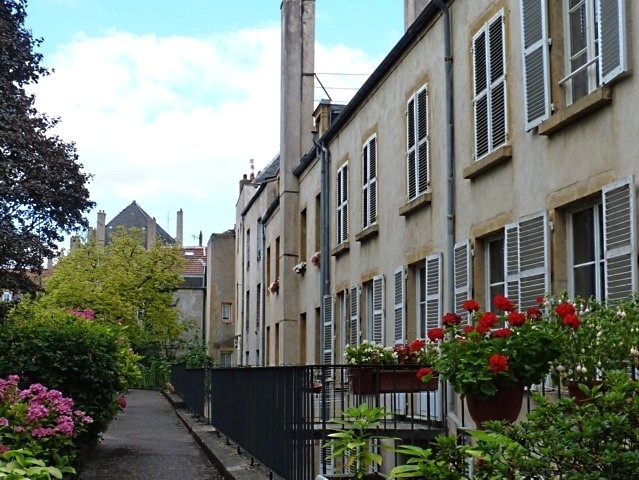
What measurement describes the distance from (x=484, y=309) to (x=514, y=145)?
6.29ft

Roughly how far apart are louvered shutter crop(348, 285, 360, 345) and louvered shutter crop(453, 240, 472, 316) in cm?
486

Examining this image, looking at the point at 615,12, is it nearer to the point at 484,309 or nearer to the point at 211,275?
the point at 484,309

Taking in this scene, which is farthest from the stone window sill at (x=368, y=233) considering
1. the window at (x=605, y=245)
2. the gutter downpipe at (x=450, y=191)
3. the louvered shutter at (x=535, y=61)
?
the window at (x=605, y=245)

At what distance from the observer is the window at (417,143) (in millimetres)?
12203

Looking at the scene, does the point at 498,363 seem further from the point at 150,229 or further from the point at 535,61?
the point at 150,229

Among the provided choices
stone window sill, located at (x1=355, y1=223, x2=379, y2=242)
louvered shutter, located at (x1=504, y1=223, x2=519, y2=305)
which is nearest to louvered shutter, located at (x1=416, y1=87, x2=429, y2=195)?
stone window sill, located at (x1=355, y1=223, x2=379, y2=242)

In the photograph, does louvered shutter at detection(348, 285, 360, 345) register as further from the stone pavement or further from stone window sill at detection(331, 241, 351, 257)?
the stone pavement

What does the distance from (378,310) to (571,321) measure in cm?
863

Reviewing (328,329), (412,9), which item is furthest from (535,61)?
(328,329)

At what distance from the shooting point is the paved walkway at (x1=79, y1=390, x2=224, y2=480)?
1180cm

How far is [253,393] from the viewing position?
1162 centimetres

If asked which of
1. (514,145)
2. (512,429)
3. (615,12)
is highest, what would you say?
(615,12)

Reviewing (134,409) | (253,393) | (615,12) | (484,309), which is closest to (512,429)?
(615,12)

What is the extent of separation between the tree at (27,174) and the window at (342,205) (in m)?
5.98
